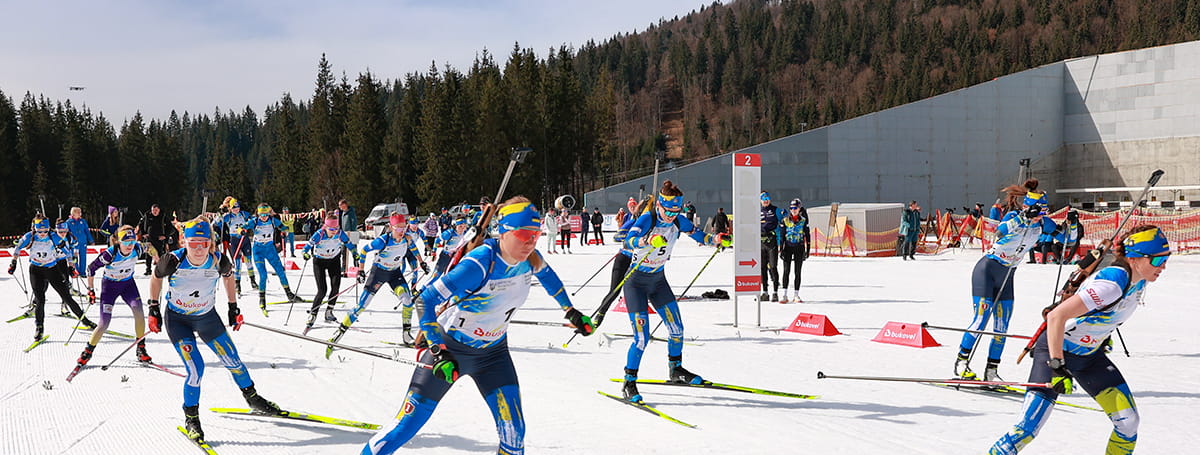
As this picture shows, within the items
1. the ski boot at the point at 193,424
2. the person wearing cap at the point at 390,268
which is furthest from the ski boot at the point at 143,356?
the ski boot at the point at 193,424

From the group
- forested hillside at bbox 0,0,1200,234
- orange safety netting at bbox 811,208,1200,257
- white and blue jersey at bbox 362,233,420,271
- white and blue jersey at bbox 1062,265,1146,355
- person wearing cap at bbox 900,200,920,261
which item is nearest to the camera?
white and blue jersey at bbox 1062,265,1146,355

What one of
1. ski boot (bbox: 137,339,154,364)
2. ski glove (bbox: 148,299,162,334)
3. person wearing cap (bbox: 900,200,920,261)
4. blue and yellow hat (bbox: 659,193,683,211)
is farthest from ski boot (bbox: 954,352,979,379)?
person wearing cap (bbox: 900,200,920,261)

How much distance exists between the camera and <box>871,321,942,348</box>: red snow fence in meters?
9.85

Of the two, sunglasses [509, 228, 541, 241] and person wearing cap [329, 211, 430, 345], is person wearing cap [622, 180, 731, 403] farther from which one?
person wearing cap [329, 211, 430, 345]

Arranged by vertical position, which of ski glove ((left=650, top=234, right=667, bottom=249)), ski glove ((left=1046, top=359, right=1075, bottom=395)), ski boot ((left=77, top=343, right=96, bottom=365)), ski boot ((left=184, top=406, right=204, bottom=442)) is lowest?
ski boot ((left=184, top=406, right=204, bottom=442))

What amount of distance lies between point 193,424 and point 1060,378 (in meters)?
6.10

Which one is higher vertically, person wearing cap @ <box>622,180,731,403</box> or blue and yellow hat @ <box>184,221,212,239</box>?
blue and yellow hat @ <box>184,221,212,239</box>

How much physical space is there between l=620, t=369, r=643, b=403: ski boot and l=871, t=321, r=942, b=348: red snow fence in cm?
453

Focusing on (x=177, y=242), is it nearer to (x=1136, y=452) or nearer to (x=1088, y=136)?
(x=1136, y=452)

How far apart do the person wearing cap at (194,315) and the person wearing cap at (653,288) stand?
3.21 m

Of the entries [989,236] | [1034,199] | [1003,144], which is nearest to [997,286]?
[1034,199]

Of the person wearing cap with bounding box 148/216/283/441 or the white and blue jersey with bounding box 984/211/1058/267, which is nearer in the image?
the person wearing cap with bounding box 148/216/283/441

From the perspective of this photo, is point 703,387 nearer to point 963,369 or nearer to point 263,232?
point 963,369

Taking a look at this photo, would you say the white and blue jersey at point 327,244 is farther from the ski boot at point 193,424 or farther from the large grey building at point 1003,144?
the large grey building at point 1003,144
